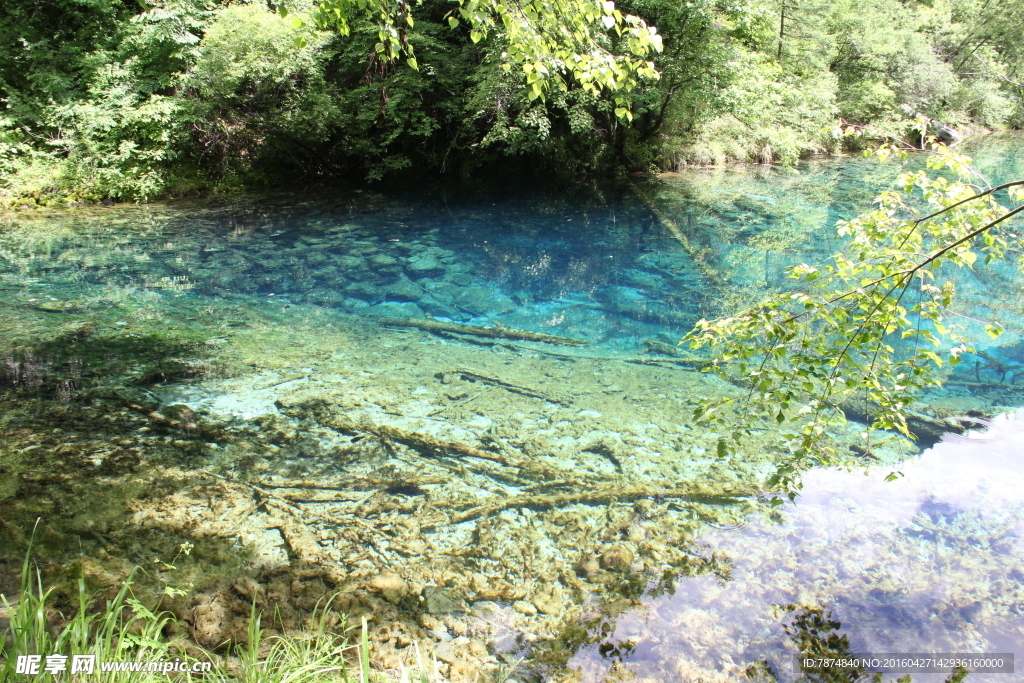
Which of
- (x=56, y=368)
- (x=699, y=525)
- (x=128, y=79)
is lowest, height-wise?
(x=56, y=368)

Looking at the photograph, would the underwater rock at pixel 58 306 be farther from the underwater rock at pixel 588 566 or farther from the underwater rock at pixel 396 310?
the underwater rock at pixel 588 566

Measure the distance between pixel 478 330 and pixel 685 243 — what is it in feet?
19.6

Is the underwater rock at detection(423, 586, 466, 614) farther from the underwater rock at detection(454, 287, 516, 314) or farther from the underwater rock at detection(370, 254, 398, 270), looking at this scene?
the underwater rock at detection(370, 254, 398, 270)

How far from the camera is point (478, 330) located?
7699mm

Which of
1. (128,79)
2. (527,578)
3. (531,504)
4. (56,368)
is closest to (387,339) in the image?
(56,368)

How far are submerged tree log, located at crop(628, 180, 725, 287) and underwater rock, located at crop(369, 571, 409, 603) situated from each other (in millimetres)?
7545

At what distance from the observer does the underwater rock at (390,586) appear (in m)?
3.18

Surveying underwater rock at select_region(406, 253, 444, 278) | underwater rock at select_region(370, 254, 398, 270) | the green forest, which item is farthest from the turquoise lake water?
the green forest

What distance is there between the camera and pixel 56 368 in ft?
19.5

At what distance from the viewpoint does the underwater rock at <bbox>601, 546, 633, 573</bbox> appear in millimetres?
3479

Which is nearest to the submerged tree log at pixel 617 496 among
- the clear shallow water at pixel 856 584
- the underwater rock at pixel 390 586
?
→ the clear shallow water at pixel 856 584

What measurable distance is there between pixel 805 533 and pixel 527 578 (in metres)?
1.75

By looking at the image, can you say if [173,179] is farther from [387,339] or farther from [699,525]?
[699,525]

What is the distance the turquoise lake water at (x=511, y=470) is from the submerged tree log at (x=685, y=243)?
12.6 inches
